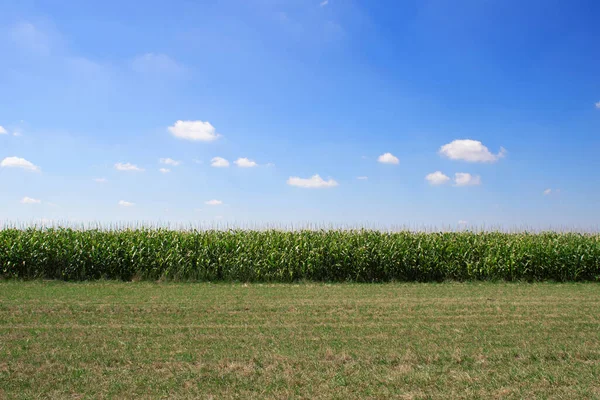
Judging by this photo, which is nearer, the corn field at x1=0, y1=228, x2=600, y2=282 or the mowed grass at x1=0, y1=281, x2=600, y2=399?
the mowed grass at x1=0, y1=281, x2=600, y2=399

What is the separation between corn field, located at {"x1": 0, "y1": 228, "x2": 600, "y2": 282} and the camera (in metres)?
17.9

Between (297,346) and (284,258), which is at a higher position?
(284,258)

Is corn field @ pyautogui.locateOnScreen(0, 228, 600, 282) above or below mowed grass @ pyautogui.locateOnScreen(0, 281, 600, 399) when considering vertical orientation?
above

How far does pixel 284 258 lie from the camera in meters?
17.9

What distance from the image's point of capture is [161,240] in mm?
18797

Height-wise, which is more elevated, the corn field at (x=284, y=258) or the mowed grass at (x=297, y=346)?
the corn field at (x=284, y=258)

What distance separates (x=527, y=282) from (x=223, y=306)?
Answer: 1254cm

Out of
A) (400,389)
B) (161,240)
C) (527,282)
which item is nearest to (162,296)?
(161,240)

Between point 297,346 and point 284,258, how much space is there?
34.1ft

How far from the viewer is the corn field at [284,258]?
17938 millimetres

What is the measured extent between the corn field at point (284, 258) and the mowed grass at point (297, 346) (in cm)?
492

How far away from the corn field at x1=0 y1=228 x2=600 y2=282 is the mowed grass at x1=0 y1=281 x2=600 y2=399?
4923 millimetres

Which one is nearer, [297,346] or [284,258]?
[297,346]

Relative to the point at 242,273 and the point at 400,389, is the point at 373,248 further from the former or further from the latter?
the point at 400,389
